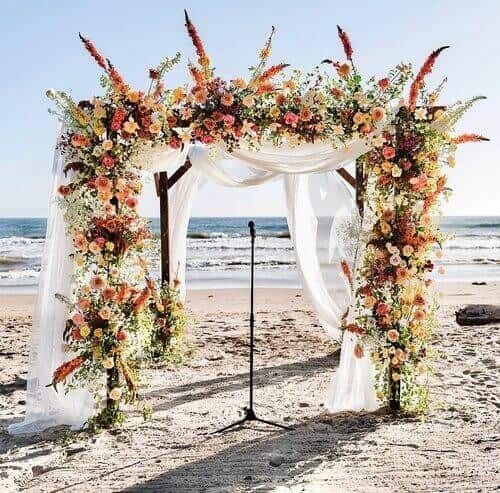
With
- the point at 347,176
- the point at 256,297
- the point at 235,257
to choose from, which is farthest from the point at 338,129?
the point at 235,257

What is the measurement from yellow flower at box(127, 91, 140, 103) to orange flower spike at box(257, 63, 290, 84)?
2.87 feet

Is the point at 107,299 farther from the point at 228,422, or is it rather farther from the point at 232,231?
the point at 232,231

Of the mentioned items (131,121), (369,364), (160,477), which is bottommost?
(160,477)

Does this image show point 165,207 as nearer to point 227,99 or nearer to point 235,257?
Answer: point 227,99

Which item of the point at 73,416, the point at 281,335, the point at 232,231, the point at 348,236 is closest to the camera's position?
the point at 73,416

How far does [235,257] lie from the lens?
21.1 metres

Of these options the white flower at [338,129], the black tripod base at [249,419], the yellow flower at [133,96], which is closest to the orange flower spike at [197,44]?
the yellow flower at [133,96]

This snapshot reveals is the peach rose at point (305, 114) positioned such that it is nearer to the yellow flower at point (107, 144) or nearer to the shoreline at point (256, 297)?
the yellow flower at point (107, 144)

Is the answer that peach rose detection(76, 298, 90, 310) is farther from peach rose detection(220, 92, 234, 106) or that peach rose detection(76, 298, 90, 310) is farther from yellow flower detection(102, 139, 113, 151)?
peach rose detection(220, 92, 234, 106)

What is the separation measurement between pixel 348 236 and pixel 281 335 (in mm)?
3430

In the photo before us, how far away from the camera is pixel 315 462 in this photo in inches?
173

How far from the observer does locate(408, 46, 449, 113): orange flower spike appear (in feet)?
16.4

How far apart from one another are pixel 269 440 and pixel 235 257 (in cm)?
1623

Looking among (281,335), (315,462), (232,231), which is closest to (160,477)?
(315,462)
